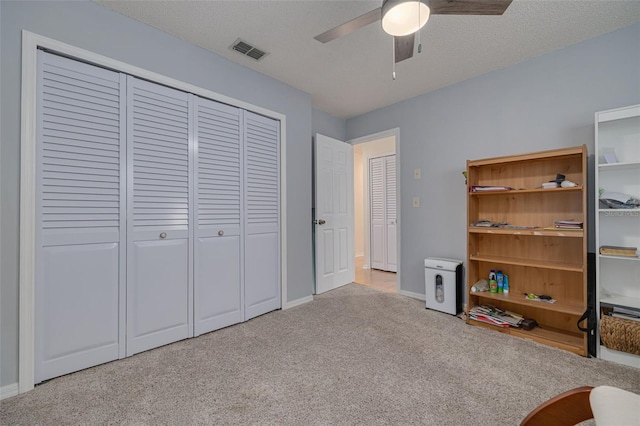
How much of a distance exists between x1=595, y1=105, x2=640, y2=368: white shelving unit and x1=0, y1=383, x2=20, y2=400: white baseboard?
12.7 ft

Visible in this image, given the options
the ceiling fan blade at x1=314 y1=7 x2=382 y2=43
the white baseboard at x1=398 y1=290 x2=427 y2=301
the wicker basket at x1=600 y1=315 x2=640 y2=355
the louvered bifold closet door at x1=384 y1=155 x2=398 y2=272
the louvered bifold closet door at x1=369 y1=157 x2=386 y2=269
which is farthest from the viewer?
the louvered bifold closet door at x1=369 y1=157 x2=386 y2=269

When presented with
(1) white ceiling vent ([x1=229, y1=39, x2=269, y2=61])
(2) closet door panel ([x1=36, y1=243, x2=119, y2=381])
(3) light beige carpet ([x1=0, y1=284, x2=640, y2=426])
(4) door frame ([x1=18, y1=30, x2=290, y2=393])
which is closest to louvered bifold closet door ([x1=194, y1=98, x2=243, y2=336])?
(3) light beige carpet ([x1=0, y1=284, x2=640, y2=426])

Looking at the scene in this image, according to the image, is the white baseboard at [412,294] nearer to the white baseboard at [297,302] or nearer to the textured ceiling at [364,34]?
the white baseboard at [297,302]

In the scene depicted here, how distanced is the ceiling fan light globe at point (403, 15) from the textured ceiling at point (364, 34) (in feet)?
1.70

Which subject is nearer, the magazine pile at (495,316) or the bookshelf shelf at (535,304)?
the bookshelf shelf at (535,304)

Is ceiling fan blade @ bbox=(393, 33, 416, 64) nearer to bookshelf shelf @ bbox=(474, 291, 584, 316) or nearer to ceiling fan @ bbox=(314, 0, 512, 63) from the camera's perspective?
ceiling fan @ bbox=(314, 0, 512, 63)

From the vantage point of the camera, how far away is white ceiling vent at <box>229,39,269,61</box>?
7.90 feet

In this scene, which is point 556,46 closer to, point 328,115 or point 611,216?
point 611,216

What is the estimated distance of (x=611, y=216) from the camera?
2246 millimetres

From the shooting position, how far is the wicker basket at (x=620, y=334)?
6.23 feet

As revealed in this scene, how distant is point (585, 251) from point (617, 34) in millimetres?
1755

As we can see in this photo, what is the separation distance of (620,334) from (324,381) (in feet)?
6.77

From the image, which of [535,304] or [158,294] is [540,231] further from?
[158,294]

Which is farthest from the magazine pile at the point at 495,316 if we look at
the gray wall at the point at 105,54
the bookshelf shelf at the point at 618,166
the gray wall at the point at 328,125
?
the gray wall at the point at 328,125
